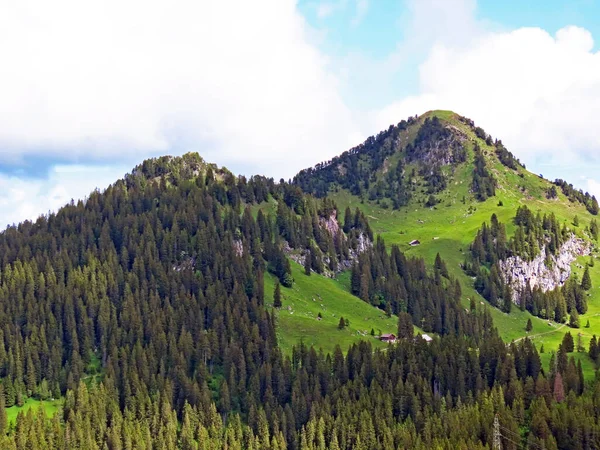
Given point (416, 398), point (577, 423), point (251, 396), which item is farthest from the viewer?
point (251, 396)

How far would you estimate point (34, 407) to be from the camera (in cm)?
18875

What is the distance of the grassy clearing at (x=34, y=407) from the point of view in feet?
596

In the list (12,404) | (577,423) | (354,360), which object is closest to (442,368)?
(354,360)

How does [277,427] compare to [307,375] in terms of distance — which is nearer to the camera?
[277,427]

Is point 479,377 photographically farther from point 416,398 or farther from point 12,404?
point 12,404

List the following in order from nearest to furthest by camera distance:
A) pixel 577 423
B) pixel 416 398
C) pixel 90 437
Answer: pixel 577 423 → pixel 90 437 → pixel 416 398

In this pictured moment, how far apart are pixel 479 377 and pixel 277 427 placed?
2270 inches

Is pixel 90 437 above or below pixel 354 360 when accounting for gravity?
below

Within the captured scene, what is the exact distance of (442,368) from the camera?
618 feet

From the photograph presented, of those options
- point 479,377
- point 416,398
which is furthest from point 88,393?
point 479,377

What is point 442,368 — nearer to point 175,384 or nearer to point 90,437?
point 175,384

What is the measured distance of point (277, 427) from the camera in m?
172

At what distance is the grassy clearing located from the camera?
181750 millimetres

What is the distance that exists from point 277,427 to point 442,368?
51.1 meters
